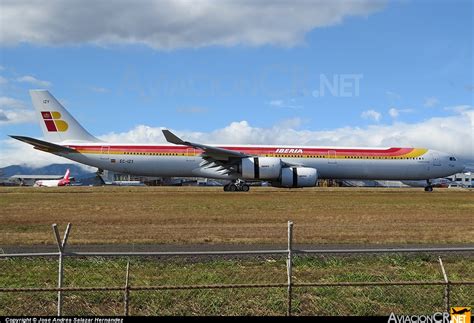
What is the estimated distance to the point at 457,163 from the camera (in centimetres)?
4916

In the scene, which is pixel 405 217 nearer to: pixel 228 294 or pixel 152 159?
pixel 228 294

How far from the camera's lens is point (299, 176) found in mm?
42656

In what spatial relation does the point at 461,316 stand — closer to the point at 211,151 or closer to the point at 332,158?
the point at 211,151

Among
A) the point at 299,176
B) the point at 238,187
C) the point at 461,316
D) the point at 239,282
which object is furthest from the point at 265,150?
the point at 461,316

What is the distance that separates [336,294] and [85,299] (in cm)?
376

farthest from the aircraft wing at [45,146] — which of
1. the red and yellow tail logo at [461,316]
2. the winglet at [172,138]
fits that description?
the red and yellow tail logo at [461,316]

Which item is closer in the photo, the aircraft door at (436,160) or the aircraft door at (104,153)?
the aircraft door at (104,153)

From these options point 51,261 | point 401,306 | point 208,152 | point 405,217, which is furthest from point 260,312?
point 208,152

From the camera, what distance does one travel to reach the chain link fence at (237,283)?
26.4ft

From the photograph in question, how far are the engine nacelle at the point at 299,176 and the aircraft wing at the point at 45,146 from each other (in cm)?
1619

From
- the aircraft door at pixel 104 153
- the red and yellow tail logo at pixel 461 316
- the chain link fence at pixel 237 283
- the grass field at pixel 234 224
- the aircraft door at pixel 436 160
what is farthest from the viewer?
the aircraft door at pixel 436 160

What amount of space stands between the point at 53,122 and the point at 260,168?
56.0ft

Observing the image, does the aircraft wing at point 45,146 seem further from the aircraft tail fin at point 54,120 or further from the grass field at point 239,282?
the grass field at point 239,282

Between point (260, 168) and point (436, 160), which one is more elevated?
point (436, 160)
